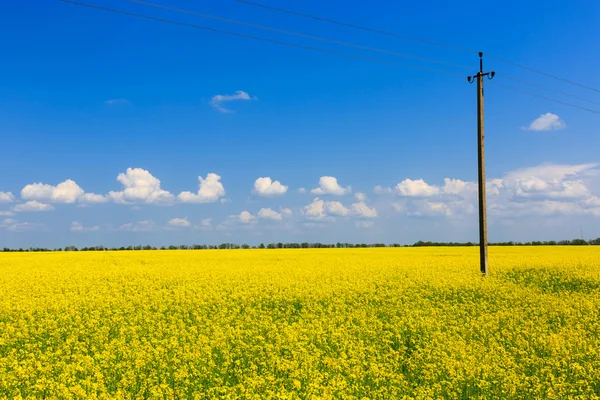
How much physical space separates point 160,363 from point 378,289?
399 inches

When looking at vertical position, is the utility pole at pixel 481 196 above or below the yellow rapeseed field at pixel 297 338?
above

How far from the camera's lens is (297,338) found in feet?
37.6

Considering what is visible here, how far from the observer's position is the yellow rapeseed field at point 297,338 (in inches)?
342

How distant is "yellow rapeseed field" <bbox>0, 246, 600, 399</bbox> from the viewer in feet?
28.5

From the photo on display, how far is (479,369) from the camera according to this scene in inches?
370

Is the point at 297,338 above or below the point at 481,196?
below

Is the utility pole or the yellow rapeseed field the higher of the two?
the utility pole

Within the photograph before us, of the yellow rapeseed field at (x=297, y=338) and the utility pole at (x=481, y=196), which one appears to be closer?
the yellow rapeseed field at (x=297, y=338)

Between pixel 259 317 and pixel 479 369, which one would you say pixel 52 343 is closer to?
pixel 259 317

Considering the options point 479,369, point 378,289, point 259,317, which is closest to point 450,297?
point 378,289

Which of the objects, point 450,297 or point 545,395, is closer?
point 545,395

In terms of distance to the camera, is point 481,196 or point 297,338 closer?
point 297,338

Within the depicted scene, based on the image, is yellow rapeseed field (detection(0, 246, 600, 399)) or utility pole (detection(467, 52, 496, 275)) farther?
utility pole (detection(467, 52, 496, 275))

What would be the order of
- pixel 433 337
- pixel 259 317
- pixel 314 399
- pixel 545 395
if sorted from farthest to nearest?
pixel 259 317, pixel 433 337, pixel 545 395, pixel 314 399
